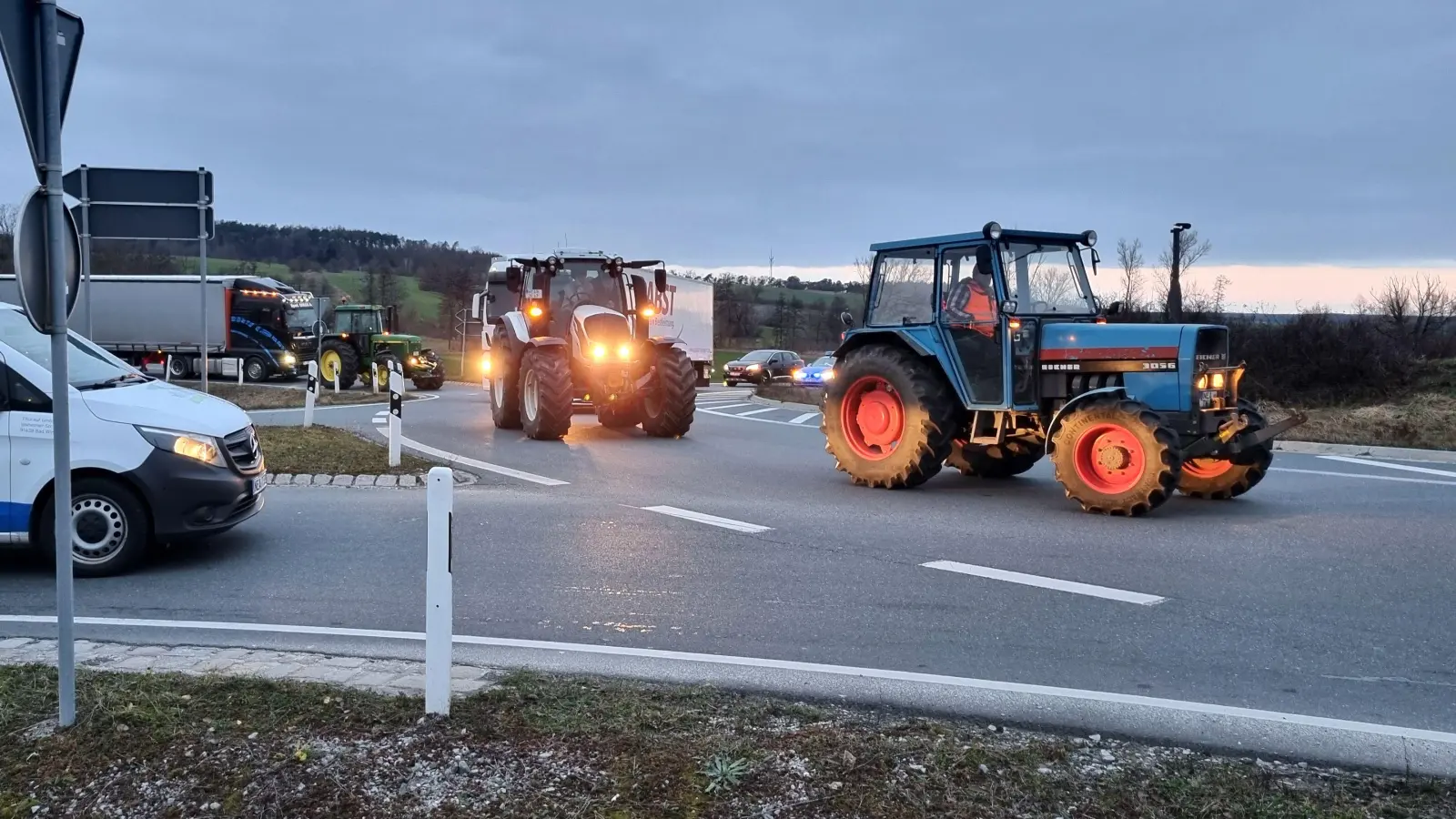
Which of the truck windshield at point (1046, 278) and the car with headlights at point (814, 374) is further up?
the truck windshield at point (1046, 278)

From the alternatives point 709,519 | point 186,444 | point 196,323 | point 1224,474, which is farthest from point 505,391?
point 196,323

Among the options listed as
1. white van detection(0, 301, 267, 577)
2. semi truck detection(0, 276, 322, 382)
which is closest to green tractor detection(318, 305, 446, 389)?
semi truck detection(0, 276, 322, 382)

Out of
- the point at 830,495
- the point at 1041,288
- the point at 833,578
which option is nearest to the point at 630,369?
the point at 830,495

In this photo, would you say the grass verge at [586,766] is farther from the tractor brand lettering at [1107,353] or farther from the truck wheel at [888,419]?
the truck wheel at [888,419]

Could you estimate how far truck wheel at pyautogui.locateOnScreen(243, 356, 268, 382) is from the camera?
1538 inches

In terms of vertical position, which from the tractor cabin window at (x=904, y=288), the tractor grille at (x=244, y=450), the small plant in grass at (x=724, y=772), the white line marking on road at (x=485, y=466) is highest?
the tractor cabin window at (x=904, y=288)

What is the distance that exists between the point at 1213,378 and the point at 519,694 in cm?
757

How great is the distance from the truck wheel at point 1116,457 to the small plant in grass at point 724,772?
648 cm

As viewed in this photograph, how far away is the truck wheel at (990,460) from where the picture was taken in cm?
1205

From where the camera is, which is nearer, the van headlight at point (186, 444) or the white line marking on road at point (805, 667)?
the white line marking on road at point (805, 667)

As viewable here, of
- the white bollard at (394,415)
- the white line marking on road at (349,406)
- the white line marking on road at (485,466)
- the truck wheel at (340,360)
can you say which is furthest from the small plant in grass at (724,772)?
the truck wheel at (340,360)

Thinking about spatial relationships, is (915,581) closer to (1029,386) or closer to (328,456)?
(1029,386)

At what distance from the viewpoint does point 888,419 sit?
11867 mm

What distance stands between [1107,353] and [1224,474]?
5.49 feet
